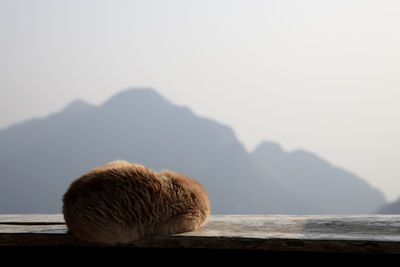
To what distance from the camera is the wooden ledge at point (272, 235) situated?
4.18 feet

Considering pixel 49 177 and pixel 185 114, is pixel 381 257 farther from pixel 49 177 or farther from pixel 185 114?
pixel 185 114

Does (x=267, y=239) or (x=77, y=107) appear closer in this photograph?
(x=267, y=239)

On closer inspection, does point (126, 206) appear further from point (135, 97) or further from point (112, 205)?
point (135, 97)

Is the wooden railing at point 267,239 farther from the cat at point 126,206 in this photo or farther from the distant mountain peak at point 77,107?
the distant mountain peak at point 77,107

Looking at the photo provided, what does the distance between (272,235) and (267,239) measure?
5 cm

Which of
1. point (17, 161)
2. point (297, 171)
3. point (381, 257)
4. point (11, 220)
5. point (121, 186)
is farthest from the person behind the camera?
point (17, 161)

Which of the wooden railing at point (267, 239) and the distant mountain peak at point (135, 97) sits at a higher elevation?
the wooden railing at point (267, 239)

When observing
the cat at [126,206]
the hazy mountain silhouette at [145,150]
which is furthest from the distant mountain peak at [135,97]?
the cat at [126,206]

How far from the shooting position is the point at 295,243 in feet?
4.26

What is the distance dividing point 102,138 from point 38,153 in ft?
17.3

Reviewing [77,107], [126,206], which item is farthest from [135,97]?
[126,206]

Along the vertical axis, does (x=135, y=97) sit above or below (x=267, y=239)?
below

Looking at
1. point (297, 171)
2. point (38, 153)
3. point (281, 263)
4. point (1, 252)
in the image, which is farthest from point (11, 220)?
point (38, 153)

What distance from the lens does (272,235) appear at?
54.0 inches
